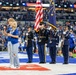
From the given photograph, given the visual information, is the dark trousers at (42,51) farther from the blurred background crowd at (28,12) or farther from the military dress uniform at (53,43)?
the blurred background crowd at (28,12)

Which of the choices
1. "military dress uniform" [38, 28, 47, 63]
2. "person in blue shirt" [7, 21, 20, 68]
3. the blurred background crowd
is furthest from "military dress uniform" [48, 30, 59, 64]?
the blurred background crowd

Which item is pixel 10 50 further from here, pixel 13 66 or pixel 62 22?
pixel 62 22

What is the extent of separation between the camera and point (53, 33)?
13.0m

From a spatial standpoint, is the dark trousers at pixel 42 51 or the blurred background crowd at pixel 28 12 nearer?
the dark trousers at pixel 42 51

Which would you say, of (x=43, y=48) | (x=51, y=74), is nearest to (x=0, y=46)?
(x=43, y=48)

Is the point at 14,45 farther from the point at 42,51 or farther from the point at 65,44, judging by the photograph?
the point at 65,44

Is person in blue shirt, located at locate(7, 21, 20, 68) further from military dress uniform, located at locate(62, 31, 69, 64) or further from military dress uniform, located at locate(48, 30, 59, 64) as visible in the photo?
military dress uniform, located at locate(62, 31, 69, 64)

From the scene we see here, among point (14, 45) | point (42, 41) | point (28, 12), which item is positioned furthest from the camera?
point (28, 12)

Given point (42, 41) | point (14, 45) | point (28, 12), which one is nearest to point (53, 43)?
point (42, 41)

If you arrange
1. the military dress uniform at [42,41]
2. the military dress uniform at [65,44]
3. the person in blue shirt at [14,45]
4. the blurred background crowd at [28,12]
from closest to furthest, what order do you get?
1. the person in blue shirt at [14,45]
2. the military dress uniform at [42,41]
3. the military dress uniform at [65,44]
4. the blurred background crowd at [28,12]

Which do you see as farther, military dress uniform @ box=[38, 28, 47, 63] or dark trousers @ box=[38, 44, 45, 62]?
dark trousers @ box=[38, 44, 45, 62]

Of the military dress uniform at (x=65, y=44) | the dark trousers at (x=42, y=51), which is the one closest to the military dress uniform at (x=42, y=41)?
the dark trousers at (x=42, y=51)

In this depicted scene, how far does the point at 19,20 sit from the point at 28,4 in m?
2.61

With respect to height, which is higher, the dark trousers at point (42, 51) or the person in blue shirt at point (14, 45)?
the person in blue shirt at point (14, 45)
